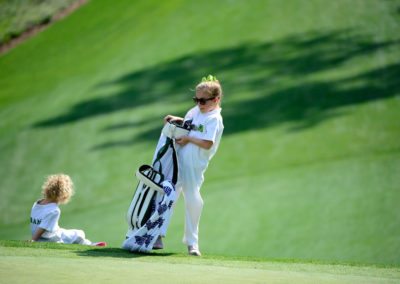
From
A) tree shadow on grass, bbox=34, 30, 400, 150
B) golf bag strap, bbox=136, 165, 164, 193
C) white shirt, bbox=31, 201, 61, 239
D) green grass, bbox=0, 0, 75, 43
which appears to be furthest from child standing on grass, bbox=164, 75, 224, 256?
green grass, bbox=0, 0, 75, 43

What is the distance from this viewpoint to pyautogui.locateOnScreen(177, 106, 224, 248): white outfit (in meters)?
6.93

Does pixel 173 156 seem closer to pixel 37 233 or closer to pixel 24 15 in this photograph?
pixel 37 233

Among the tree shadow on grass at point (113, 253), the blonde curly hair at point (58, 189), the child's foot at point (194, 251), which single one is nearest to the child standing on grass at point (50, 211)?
the blonde curly hair at point (58, 189)

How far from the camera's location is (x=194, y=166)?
6.96 meters

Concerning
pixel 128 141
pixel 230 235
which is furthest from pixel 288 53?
pixel 230 235

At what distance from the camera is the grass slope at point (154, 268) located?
5188 millimetres

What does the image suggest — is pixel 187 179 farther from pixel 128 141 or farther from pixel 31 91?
pixel 31 91

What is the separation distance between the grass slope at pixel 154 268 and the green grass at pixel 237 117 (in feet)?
3.72

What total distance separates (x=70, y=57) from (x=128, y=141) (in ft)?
20.0

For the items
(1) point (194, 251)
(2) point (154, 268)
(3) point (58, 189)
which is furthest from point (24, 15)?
(2) point (154, 268)

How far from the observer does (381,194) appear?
1122 cm

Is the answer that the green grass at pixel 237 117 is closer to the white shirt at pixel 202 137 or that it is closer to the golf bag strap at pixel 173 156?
the white shirt at pixel 202 137

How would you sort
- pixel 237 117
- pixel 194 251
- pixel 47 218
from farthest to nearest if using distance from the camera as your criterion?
pixel 237 117 → pixel 47 218 → pixel 194 251

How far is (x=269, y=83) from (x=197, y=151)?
9665mm
